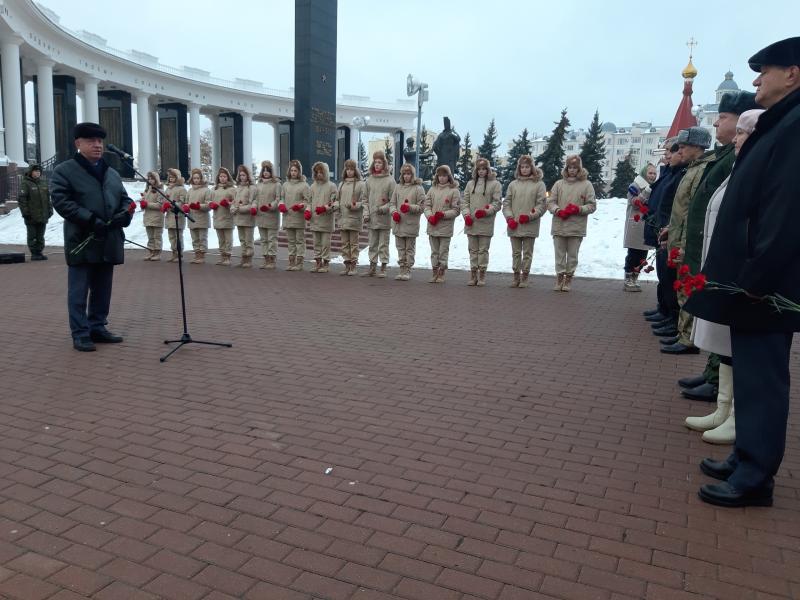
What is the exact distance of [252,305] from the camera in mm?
9391

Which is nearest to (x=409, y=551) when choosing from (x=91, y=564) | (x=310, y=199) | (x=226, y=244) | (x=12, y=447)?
(x=91, y=564)

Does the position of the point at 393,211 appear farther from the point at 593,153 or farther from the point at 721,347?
the point at 593,153

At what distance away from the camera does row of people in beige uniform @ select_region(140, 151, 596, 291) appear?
11.6 metres

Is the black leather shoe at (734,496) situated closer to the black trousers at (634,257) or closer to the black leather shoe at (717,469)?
the black leather shoe at (717,469)

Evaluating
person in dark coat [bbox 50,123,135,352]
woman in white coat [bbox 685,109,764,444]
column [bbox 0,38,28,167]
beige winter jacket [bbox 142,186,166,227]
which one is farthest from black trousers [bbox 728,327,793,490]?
column [bbox 0,38,28,167]

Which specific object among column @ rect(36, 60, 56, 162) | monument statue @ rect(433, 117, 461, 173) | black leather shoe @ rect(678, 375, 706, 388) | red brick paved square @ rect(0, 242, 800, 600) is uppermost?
column @ rect(36, 60, 56, 162)

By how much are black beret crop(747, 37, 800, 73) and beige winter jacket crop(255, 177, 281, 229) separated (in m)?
11.6

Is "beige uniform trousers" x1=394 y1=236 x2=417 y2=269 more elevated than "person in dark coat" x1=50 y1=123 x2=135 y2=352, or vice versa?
"person in dark coat" x1=50 y1=123 x2=135 y2=352

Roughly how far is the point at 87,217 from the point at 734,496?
5.77m

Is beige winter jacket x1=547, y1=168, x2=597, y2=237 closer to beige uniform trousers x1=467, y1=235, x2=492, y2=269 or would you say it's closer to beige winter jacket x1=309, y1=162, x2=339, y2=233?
beige uniform trousers x1=467, y1=235, x2=492, y2=269

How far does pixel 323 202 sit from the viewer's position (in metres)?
13.2

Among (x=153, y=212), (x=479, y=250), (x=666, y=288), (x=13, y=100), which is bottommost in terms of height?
(x=666, y=288)

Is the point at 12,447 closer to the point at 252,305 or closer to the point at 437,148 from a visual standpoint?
the point at 252,305

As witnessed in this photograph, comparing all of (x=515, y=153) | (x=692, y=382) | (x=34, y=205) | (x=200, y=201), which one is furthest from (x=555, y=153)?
(x=692, y=382)
